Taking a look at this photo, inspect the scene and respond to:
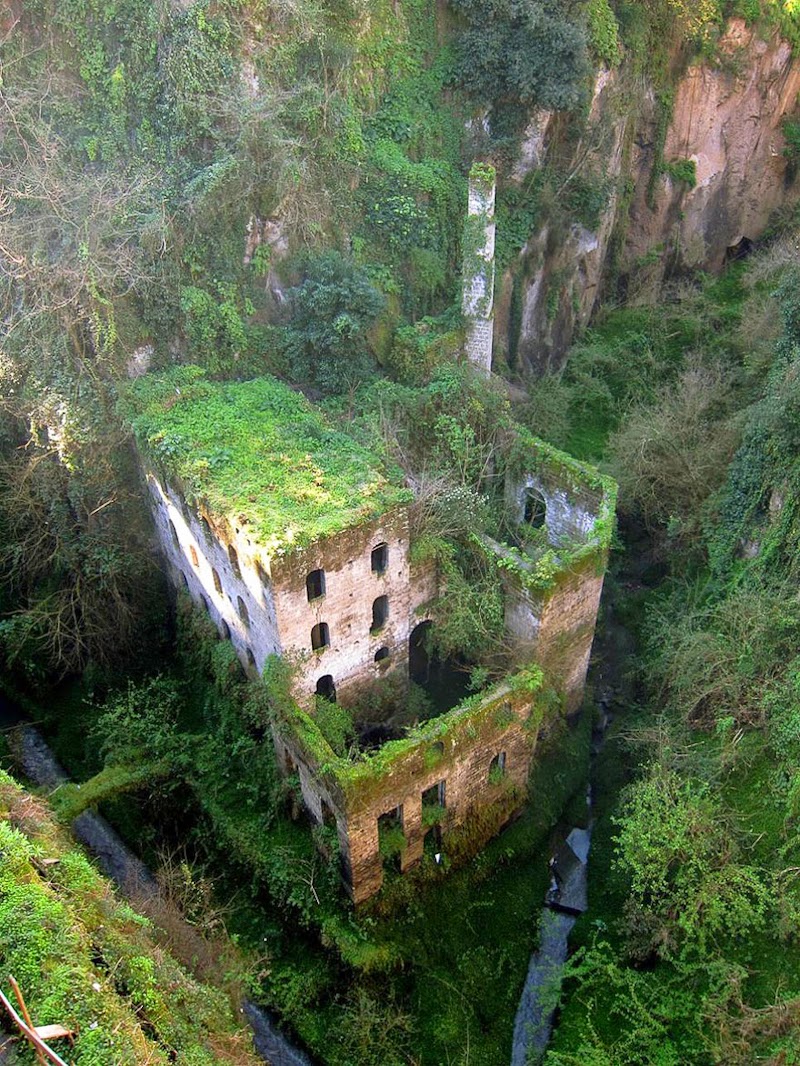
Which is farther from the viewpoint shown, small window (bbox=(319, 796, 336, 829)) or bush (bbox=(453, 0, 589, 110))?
bush (bbox=(453, 0, 589, 110))

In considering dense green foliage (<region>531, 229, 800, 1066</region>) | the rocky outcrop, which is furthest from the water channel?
the rocky outcrop

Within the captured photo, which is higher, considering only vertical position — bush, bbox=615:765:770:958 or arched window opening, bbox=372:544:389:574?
arched window opening, bbox=372:544:389:574

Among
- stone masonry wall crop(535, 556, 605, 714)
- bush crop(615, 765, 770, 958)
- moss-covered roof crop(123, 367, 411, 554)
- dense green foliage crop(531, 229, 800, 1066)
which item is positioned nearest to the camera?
dense green foliage crop(531, 229, 800, 1066)

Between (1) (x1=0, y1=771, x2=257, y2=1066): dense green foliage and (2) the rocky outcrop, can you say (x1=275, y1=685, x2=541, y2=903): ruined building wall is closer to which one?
(1) (x1=0, y1=771, x2=257, y2=1066): dense green foliage

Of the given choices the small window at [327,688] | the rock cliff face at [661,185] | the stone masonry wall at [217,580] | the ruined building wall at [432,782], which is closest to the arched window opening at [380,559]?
the stone masonry wall at [217,580]

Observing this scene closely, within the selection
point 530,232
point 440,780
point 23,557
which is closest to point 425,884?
point 440,780

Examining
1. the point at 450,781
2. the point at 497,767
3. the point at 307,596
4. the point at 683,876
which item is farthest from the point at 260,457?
the point at 683,876

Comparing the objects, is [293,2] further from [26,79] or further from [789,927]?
[789,927]
